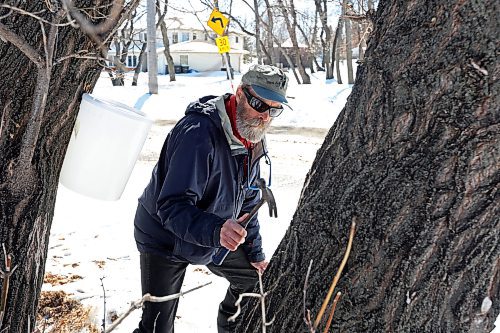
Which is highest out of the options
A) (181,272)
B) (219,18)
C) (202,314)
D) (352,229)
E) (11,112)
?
(219,18)

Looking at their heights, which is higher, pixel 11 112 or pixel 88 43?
pixel 88 43

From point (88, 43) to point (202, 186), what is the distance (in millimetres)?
756

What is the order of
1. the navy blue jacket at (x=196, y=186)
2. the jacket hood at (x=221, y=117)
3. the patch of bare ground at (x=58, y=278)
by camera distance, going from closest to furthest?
the navy blue jacket at (x=196, y=186) < the jacket hood at (x=221, y=117) < the patch of bare ground at (x=58, y=278)

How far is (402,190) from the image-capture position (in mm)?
1298

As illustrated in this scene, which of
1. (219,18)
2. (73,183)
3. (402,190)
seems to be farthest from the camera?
(219,18)

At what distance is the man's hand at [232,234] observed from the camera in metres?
2.19

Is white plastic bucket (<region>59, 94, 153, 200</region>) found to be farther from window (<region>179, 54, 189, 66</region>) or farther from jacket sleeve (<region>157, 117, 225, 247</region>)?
window (<region>179, 54, 189, 66</region>)

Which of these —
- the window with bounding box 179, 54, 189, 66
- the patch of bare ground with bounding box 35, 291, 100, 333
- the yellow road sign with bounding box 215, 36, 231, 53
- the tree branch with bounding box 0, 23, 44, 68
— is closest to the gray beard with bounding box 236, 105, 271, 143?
the tree branch with bounding box 0, 23, 44, 68

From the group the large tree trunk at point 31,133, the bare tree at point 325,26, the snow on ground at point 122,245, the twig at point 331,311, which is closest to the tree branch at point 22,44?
the large tree trunk at point 31,133

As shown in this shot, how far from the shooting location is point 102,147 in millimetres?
2318

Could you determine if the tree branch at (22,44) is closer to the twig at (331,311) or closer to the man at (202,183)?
the man at (202,183)

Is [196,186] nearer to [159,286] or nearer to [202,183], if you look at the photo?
[202,183]

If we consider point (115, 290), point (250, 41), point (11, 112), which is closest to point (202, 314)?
point (115, 290)

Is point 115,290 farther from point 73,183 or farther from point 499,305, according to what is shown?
point 499,305
